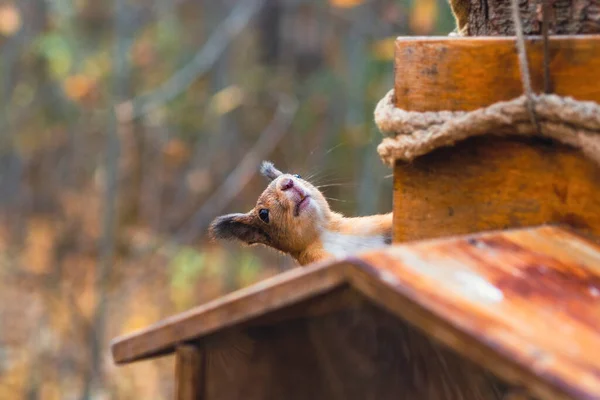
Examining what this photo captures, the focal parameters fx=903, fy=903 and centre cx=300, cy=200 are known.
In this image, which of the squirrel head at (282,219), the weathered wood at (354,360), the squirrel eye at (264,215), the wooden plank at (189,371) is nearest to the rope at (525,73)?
the weathered wood at (354,360)

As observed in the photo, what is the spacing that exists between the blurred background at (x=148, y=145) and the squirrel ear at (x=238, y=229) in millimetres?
1360

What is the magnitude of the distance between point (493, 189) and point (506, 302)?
1.37ft

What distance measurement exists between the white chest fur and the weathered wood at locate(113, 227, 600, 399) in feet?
2.75

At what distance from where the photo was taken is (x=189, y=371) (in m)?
1.16

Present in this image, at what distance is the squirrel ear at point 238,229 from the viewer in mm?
2318

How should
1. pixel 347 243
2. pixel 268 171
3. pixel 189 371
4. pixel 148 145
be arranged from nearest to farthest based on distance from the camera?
pixel 189 371, pixel 347 243, pixel 268 171, pixel 148 145

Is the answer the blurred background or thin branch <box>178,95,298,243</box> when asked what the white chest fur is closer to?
the blurred background

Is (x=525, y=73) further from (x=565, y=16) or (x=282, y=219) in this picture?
(x=282, y=219)

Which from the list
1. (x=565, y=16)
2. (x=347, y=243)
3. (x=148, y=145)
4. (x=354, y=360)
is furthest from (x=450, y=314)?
(x=148, y=145)

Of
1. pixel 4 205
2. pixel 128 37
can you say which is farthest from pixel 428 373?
pixel 4 205

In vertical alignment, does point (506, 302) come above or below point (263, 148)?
above

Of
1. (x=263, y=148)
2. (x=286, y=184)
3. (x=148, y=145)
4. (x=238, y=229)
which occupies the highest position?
(x=286, y=184)

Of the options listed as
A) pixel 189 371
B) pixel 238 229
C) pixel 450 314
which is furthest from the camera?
pixel 238 229

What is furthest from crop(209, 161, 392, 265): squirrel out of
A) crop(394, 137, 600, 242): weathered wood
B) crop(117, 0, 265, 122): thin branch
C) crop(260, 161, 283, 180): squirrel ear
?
crop(117, 0, 265, 122): thin branch
